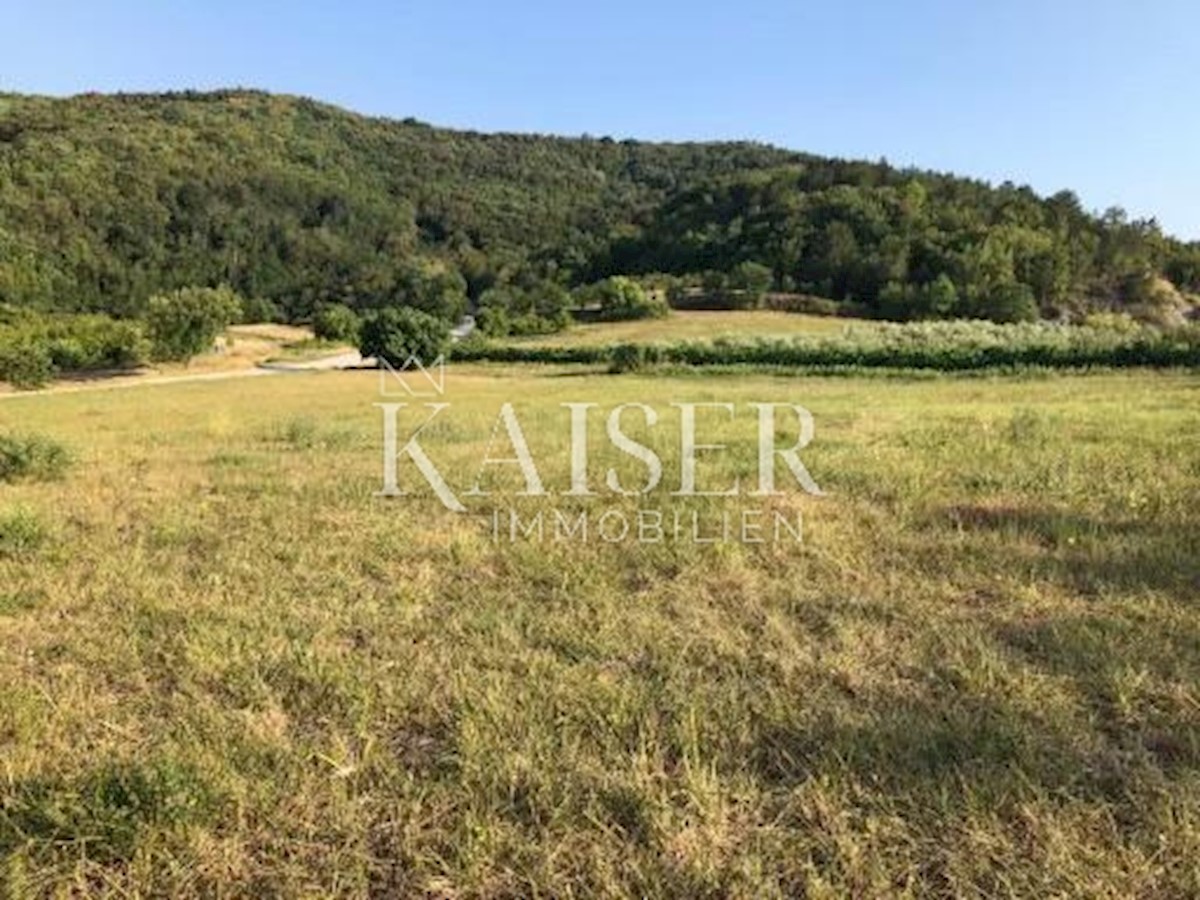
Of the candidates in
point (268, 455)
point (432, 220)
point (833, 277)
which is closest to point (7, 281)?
point (432, 220)

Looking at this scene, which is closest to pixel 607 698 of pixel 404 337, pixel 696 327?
pixel 404 337

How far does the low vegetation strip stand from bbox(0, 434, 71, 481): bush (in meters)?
38.7

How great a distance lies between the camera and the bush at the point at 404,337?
61312mm

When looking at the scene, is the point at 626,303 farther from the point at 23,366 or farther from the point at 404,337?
the point at 23,366

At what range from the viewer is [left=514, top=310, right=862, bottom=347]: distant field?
69394 mm

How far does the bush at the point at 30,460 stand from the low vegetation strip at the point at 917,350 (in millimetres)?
38747

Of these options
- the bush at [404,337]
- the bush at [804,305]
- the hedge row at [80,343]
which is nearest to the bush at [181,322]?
the hedge row at [80,343]

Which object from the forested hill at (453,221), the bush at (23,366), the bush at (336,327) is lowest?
the bush at (23,366)

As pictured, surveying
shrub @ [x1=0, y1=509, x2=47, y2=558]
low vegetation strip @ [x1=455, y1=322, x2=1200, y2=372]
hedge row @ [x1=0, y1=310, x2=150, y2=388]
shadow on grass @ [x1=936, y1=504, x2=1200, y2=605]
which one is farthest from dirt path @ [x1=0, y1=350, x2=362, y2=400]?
shadow on grass @ [x1=936, y1=504, x2=1200, y2=605]

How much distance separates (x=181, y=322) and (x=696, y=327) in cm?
3719

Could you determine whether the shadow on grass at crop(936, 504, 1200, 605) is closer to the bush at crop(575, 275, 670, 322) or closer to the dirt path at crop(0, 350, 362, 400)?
the dirt path at crop(0, 350, 362, 400)

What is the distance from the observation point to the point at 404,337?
61562mm

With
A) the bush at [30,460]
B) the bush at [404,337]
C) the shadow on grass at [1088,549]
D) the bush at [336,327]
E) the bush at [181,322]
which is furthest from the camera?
the bush at [336,327]

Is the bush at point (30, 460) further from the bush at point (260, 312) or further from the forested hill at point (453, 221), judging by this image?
the bush at point (260, 312)
